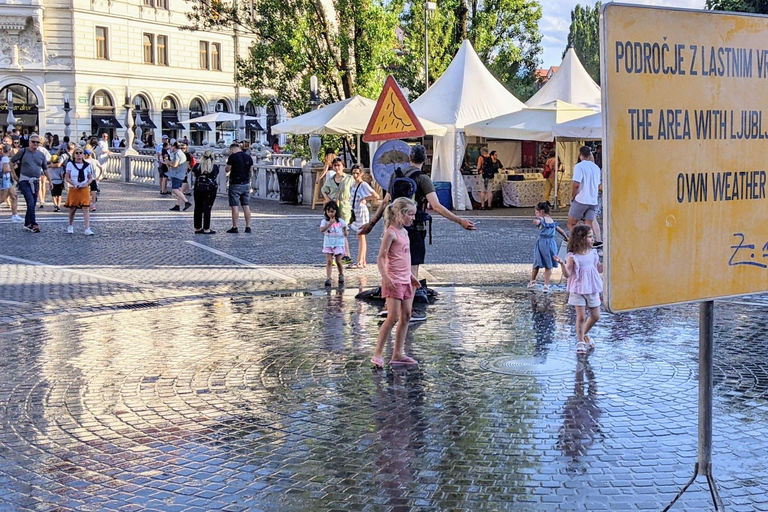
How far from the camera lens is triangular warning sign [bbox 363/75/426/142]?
1118 cm

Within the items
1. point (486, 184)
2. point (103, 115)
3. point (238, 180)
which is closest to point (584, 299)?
point (238, 180)

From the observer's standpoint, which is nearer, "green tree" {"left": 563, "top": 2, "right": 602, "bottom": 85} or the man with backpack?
the man with backpack

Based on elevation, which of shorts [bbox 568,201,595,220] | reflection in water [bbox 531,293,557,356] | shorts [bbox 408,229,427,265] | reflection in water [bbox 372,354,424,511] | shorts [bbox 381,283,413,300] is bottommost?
reflection in water [bbox 372,354,424,511]

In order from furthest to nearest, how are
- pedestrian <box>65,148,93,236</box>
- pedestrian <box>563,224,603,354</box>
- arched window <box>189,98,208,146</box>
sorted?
1. arched window <box>189,98,208,146</box>
2. pedestrian <box>65,148,93,236</box>
3. pedestrian <box>563,224,603,354</box>

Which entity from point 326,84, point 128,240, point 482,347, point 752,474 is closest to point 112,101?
point 326,84

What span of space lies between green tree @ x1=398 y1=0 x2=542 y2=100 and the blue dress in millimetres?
24016

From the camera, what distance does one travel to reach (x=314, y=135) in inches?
1084

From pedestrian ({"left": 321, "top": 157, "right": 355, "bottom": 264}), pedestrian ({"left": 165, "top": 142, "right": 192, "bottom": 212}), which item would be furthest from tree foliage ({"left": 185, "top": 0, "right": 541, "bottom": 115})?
pedestrian ({"left": 321, "top": 157, "right": 355, "bottom": 264})

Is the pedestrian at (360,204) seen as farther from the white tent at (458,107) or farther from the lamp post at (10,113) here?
the lamp post at (10,113)

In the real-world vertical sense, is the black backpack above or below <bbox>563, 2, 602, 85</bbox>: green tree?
below

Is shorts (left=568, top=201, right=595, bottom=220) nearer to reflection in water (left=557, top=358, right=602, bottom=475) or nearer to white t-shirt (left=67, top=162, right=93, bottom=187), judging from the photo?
reflection in water (left=557, top=358, right=602, bottom=475)

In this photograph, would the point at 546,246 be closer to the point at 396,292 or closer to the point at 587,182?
the point at 587,182

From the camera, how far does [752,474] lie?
571 cm

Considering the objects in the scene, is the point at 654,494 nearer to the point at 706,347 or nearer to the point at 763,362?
the point at 706,347
